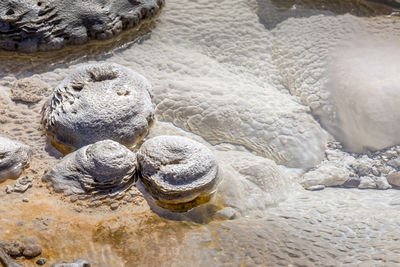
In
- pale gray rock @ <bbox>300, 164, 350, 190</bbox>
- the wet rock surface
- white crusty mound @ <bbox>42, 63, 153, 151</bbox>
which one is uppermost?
the wet rock surface

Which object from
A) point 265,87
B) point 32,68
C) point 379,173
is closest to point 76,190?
point 32,68

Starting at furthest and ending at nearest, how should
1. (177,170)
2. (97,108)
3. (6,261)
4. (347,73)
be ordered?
(347,73), (97,108), (177,170), (6,261)

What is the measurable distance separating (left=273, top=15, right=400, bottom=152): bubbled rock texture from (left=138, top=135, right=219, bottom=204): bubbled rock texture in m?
0.78

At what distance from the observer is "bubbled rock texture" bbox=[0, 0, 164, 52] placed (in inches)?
73.7

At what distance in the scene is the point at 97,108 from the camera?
154 cm

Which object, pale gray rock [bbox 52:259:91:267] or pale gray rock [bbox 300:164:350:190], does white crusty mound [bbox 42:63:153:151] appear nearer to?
pale gray rock [bbox 52:259:91:267]

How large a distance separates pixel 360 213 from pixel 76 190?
1.02 metres

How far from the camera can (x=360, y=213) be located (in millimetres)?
1509

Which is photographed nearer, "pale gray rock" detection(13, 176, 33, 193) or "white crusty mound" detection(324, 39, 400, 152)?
"pale gray rock" detection(13, 176, 33, 193)

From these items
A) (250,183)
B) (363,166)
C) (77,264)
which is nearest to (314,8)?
(363,166)

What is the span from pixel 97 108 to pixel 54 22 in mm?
628

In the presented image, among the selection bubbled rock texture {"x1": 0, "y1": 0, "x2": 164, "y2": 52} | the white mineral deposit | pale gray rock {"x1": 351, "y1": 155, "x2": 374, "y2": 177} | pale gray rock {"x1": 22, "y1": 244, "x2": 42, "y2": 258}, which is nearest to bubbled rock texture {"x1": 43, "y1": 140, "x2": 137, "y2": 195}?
the white mineral deposit

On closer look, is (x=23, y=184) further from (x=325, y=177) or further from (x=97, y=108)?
(x=325, y=177)

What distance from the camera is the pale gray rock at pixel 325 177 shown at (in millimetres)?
1724
